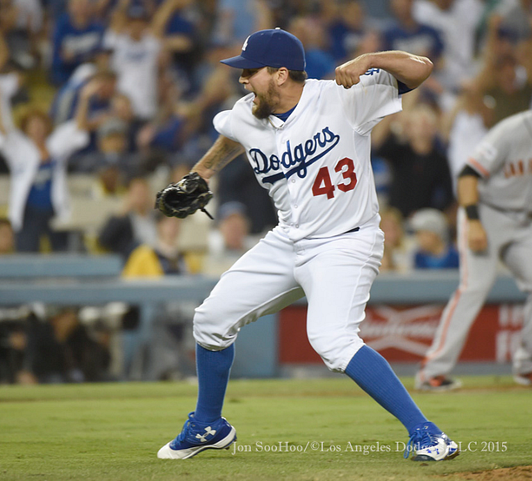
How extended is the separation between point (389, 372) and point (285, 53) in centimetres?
137

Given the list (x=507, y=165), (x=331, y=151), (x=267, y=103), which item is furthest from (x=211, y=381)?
(x=507, y=165)

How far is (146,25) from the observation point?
411 inches

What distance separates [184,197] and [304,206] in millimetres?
578

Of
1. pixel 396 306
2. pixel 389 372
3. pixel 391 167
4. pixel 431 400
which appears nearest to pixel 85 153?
pixel 391 167

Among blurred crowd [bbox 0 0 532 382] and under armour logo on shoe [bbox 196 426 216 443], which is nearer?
under armour logo on shoe [bbox 196 426 216 443]

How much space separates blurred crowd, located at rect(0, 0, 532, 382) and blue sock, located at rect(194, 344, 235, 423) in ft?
12.2

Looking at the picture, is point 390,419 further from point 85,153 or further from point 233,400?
point 85,153

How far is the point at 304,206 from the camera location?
3447 millimetres

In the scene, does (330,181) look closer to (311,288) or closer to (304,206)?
(304,206)

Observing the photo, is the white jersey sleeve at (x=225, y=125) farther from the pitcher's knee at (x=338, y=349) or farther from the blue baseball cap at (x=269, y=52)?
the pitcher's knee at (x=338, y=349)

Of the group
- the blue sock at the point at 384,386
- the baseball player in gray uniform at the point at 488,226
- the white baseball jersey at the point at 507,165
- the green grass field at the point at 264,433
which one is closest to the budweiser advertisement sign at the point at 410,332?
the green grass field at the point at 264,433

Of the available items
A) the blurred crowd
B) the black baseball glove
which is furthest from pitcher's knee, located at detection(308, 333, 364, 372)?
the blurred crowd

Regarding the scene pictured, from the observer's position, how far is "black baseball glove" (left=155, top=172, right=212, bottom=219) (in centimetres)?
365

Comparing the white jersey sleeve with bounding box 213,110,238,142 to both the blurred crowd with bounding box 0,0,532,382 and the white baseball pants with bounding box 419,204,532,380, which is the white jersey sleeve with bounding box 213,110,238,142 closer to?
the white baseball pants with bounding box 419,204,532,380
